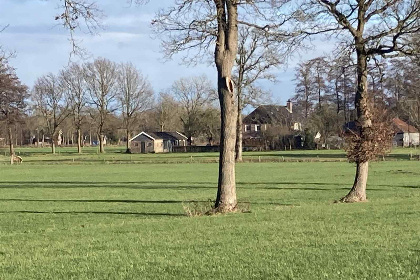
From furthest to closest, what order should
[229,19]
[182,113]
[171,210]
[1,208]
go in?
[182,113], [1,208], [171,210], [229,19]

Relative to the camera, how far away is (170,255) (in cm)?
741

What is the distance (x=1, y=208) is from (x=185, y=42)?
10087 mm

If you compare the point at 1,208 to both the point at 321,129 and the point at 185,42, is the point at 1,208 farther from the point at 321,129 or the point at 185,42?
the point at 321,129

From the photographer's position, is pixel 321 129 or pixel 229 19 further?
pixel 321 129

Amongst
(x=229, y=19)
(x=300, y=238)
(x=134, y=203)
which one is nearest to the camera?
(x=300, y=238)

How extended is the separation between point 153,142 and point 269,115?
26.2m

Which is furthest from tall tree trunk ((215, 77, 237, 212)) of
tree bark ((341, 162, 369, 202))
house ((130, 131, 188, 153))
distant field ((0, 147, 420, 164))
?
house ((130, 131, 188, 153))

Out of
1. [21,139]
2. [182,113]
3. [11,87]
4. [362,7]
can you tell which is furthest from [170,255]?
[21,139]

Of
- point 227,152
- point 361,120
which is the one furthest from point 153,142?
point 227,152

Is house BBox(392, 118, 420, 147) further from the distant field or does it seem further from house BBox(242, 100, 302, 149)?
the distant field

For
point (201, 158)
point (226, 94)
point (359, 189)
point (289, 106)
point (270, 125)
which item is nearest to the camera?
point (226, 94)

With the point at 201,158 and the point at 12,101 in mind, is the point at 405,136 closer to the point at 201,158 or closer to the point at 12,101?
the point at 201,158

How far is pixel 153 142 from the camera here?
11012cm

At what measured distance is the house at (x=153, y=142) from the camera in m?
110
